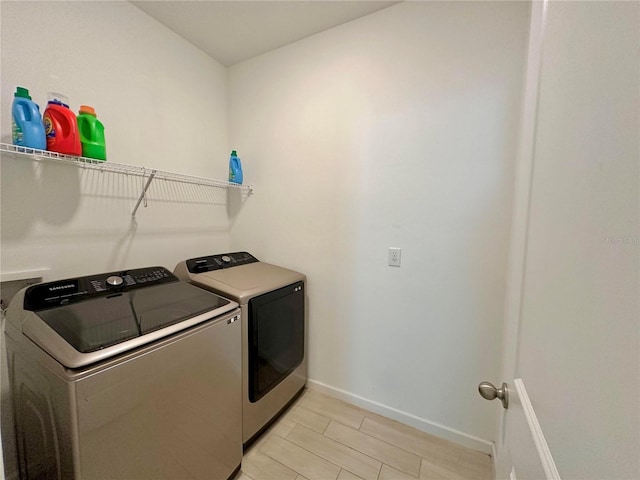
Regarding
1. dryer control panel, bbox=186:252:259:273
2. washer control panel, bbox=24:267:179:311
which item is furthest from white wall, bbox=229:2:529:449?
washer control panel, bbox=24:267:179:311

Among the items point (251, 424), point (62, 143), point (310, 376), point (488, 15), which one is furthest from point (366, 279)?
point (62, 143)

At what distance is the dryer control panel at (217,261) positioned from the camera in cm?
167

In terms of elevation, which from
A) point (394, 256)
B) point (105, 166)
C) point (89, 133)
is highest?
point (89, 133)

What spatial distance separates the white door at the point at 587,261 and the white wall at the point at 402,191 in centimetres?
92

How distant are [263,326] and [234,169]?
1.33m

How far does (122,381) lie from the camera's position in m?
0.83

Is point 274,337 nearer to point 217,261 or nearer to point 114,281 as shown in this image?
point 217,261

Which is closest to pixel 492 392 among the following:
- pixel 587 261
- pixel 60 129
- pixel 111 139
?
pixel 587 261

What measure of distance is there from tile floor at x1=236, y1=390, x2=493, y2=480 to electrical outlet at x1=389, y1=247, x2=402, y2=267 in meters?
1.10

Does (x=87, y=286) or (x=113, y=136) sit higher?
(x=113, y=136)

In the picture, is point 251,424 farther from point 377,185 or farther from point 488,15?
point 488,15

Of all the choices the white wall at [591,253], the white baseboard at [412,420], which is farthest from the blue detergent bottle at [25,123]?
the white baseboard at [412,420]

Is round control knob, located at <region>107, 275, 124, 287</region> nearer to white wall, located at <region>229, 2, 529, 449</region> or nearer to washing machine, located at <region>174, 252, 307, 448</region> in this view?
washing machine, located at <region>174, 252, 307, 448</region>

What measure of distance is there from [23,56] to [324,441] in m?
2.63
